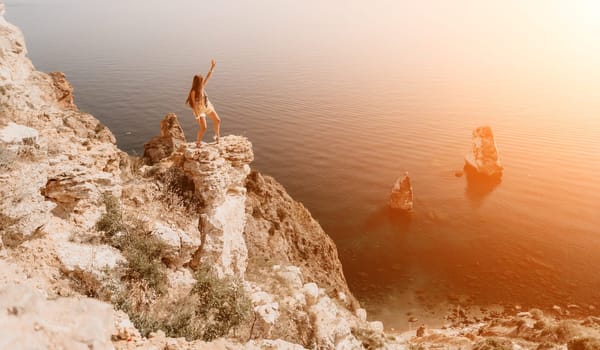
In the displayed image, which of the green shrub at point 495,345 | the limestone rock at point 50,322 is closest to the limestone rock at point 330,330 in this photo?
the limestone rock at point 50,322

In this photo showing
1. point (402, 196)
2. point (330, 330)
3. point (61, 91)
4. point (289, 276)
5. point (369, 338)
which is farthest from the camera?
point (402, 196)

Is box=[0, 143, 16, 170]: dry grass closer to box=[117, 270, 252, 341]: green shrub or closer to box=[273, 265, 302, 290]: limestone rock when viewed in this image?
box=[117, 270, 252, 341]: green shrub

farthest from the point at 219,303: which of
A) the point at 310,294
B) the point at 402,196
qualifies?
the point at 402,196

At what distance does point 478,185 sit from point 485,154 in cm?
574

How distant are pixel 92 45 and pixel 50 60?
3421 cm

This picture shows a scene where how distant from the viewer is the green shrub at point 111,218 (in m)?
9.84

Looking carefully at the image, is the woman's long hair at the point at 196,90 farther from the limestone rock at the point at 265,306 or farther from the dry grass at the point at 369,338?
the dry grass at the point at 369,338

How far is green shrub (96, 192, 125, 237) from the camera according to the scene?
9.84 m

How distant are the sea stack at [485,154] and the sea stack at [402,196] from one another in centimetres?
1793

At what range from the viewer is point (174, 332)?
8.51m

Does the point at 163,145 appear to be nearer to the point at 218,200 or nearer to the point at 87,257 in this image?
the point at 218,200

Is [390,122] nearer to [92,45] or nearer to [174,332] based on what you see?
[174,332]

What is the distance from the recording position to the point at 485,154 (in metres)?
57.1

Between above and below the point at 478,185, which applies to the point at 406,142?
above
